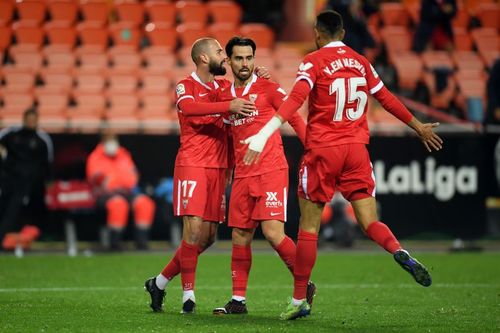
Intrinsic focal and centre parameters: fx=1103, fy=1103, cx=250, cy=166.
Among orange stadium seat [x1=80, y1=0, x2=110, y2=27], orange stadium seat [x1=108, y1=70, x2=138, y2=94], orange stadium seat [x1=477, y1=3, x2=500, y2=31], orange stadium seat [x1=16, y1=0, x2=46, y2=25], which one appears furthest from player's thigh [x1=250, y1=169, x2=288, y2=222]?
orange stadium seat [x1=477, y1=3, x2=500, y2=31]

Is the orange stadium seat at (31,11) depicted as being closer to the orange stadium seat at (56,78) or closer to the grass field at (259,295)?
the orange stadium seat at (56,78)

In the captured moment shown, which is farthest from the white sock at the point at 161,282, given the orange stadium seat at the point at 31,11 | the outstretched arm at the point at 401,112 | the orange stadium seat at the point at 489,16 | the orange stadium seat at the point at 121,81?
the orange stadium seat at the point at 489,16

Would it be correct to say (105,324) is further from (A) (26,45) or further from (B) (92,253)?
(A) (26,45)

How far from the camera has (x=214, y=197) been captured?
8.87 meters

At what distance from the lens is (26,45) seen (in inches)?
771

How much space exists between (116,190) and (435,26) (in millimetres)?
6882

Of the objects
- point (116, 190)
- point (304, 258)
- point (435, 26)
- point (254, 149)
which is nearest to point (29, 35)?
point (116, 190)

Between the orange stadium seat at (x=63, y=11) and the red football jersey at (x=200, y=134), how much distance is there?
466 inches

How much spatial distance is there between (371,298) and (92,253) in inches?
247

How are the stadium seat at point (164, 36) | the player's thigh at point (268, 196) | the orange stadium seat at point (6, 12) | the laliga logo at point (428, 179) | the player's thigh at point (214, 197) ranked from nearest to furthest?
the player's thigh at point (268, 196), the player's thigh at point (214, 197), the laliga logo at point (428, 179), the stadium seat at point (164, 36), the orange stadium seat at point (6, 12)

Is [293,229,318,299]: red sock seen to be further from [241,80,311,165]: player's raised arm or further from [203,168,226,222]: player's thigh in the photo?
[203,168,226,222]: player's thigh

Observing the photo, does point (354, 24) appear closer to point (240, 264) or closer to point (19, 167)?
point (19, 167)

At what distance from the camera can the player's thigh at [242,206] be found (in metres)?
8.57

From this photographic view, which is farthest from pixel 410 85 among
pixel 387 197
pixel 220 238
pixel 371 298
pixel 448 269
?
pixel 371 298
